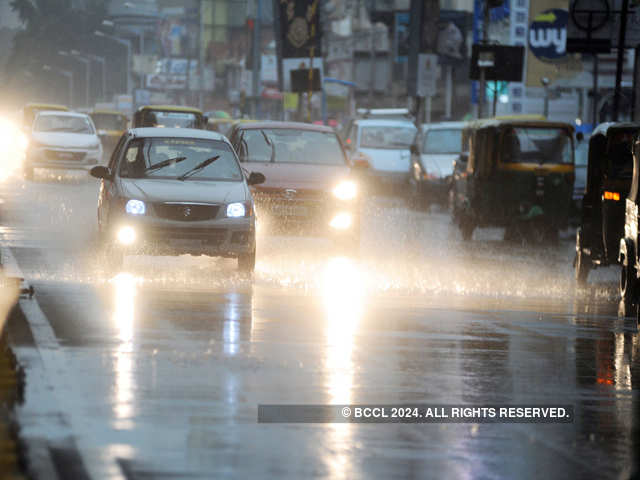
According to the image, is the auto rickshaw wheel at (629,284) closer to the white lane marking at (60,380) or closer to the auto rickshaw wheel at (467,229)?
the white lane marking at (60,380)

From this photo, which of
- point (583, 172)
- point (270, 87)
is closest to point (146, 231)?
point (583, 172)

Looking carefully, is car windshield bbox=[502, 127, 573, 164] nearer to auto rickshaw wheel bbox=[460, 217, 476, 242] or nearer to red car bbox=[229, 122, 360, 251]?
auto rickshaw wheel bbox=[460, 217, 476, 242]

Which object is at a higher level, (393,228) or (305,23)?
(305,23)

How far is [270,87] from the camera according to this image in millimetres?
115750

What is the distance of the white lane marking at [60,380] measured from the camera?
680cm

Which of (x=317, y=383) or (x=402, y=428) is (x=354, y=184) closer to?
(x=317, y=383)

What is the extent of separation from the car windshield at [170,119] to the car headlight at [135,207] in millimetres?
21138

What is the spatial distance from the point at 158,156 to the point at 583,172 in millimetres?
14145

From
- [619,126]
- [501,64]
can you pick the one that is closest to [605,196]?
[619,126]

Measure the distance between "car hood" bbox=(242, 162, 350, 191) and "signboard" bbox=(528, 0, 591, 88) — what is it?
3391cm

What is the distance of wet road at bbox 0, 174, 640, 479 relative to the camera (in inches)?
287

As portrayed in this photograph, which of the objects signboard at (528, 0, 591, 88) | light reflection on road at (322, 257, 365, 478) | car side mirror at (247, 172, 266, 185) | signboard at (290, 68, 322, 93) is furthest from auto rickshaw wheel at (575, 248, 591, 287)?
signboard at (528, 0, 591, 88)

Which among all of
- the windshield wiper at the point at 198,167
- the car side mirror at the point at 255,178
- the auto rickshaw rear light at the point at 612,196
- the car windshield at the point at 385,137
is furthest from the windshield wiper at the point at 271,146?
the car windshield at the point at 385,137

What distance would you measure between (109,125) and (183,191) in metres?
38.7
